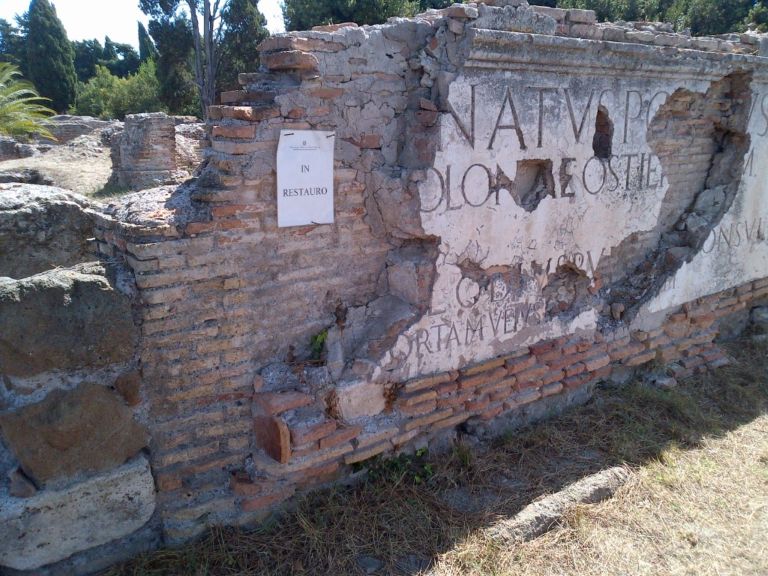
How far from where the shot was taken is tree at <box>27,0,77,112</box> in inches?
969

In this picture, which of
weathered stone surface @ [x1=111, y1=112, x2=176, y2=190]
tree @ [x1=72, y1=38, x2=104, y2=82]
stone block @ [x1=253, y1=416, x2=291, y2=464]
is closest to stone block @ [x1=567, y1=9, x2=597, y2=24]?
stone block @ [x1=253, y1=416, x2=291, y2=464]

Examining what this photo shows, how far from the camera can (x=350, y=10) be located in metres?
17.3

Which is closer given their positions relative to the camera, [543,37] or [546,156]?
[543,37]

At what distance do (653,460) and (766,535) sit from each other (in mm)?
647

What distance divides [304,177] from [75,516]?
67.9 inches

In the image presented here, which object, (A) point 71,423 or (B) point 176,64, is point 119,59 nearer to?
(B) point 176,64

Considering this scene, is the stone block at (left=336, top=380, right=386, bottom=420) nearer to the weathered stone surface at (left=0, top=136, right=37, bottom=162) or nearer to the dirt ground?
the dirt ground

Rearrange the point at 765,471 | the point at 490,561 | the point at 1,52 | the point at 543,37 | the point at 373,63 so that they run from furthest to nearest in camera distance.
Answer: the point at 1,52
the point at 765,471
the point at 543,37
the point at 373,63
the point at 490,561

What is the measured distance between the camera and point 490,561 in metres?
2.68

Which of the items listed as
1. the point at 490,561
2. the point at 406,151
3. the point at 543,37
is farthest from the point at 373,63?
the point at 490,561

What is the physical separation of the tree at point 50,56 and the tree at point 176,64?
21.2 ft

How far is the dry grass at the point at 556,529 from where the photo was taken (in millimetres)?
2639

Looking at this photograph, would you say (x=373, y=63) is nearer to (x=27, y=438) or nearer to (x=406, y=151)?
(x=406, y=151)

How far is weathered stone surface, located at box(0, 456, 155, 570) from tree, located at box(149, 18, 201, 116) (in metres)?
21.4
